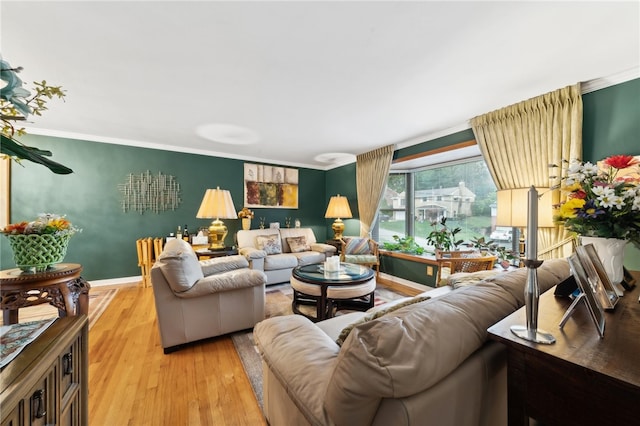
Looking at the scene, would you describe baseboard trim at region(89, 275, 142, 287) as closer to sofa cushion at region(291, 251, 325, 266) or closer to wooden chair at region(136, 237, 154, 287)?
wooden chair at region(136, 237, 154, 287)

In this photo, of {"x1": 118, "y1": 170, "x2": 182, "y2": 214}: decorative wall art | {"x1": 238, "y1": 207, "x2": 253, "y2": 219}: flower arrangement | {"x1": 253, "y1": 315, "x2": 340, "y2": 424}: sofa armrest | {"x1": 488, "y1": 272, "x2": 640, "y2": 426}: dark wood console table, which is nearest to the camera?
{"x1": 488, "y1": 272, "x2": 640, "y2": 426}: dark wood console table

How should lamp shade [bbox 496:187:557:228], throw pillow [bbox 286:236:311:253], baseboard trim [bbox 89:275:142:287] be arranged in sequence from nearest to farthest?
lamp shade [bbox 496:187:557:228] → baseboard trim [bbox 89:275:142:287] → throw pillow [bbox 286:236:311:253]

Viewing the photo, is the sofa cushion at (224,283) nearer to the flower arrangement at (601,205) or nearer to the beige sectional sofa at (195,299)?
the beige sectional sofa at (195,299)

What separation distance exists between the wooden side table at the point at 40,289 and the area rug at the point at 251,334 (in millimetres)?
1252

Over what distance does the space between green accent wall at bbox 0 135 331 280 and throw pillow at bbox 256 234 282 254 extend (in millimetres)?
1184

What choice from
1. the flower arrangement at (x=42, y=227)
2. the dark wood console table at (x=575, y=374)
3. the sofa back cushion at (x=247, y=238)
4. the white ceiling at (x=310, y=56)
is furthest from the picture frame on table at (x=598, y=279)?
the sofa back cushion at (x=247, y=238)

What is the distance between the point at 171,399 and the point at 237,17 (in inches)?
95.9

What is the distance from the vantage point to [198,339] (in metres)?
2.15

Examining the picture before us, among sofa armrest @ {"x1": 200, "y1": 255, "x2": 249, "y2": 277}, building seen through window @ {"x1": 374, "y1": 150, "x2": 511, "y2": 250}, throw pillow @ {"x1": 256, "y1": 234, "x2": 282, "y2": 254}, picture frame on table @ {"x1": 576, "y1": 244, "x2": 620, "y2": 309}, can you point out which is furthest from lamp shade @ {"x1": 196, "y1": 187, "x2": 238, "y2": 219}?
picture frame on table @ {"x1": 576, "y1": 244, "x2": 620, "y2": 309}

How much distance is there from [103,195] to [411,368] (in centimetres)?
495

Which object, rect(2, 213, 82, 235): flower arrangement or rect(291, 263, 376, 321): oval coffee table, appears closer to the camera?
rect(2, 213, 82, 235): flower arrangement

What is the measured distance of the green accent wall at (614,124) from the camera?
200 cm

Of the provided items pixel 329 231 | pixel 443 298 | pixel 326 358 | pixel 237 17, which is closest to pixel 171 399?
pixel 326 358

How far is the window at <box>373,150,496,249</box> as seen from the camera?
350 cm
